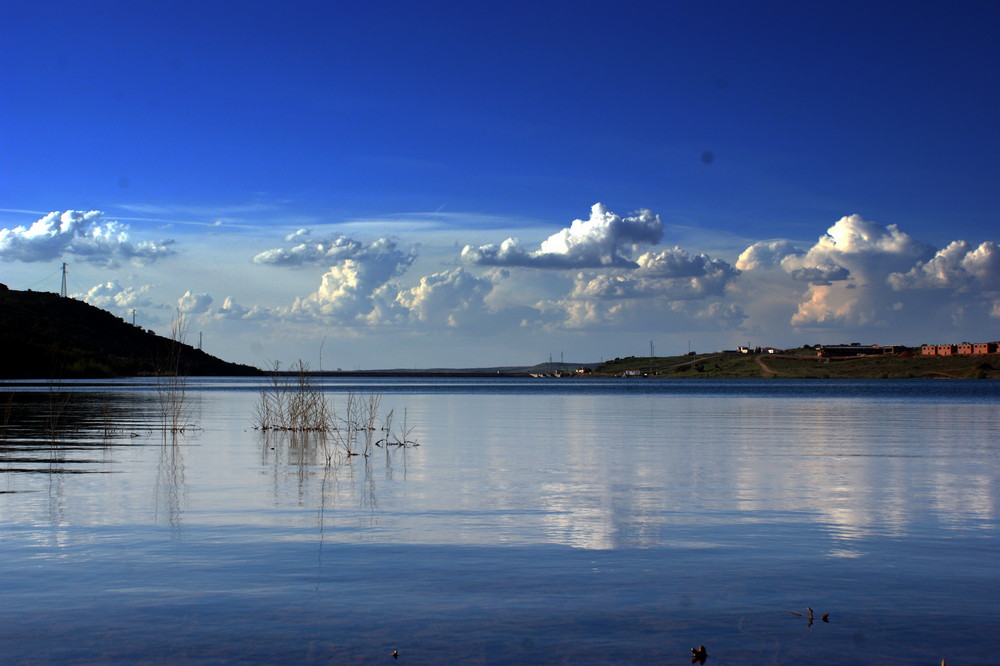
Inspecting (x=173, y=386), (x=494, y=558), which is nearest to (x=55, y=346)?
(x=173, y=386)

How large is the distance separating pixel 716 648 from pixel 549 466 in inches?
675

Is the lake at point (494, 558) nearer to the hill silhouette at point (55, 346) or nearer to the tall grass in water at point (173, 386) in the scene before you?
the tall grass in water at point (173, 386)

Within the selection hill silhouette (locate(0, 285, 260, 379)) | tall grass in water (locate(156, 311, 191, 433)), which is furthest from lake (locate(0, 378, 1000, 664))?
hill silhouette (locate(0, 285, 260, 379))

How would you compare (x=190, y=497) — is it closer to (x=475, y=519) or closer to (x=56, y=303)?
(x=475, y=519)

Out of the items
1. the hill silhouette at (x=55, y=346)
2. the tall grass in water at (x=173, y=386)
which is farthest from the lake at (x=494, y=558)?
the hill silhouette at (x=55, y=346)

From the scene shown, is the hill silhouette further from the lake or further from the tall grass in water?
the lake

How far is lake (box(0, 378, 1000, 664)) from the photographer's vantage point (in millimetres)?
9141

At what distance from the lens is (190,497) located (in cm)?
1909

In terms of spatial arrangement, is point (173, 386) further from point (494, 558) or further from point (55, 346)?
point (55, 346)

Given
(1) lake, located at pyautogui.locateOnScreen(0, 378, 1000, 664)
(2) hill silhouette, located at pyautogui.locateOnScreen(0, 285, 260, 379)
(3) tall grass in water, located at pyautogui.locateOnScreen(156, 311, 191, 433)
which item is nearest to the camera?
(1) lake, located at pyautogui.locateOnScreen(0, 378, 1000, 664)

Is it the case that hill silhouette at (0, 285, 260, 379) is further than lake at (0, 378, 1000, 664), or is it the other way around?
hill silhouette at (0, 285, 260, 379)

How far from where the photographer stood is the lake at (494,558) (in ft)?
30.0

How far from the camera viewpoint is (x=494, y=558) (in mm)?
13156

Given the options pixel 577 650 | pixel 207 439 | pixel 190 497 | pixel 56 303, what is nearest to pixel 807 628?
pixel 577 650
